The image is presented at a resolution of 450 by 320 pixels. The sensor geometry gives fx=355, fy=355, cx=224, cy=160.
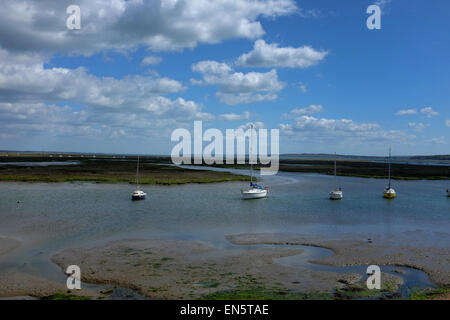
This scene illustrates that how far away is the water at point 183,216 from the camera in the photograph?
27141mm

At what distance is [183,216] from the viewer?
119ft

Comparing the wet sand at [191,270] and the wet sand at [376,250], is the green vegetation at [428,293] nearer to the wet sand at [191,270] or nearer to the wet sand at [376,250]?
the wet sand at [191,270]

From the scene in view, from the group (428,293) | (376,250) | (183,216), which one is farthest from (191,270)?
(183,216)

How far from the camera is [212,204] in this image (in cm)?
4431

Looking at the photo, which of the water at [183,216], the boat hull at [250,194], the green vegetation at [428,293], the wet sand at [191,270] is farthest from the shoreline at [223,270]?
the boat hull at [250,194]

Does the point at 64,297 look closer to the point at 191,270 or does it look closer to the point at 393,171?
the point at 191,270

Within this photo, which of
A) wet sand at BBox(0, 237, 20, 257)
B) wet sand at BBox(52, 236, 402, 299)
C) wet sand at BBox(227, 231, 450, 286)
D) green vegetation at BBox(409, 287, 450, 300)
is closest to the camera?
green vegetation at BBox(409, 287, 450, 300)

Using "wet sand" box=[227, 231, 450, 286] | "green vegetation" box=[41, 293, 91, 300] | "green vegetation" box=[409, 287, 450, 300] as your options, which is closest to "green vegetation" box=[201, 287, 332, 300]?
"green vegetation" box=[409, 287, 450, 300]

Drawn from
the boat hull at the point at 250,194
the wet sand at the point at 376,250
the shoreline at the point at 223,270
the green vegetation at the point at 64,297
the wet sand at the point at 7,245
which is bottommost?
the wet sand at the point at 376,250

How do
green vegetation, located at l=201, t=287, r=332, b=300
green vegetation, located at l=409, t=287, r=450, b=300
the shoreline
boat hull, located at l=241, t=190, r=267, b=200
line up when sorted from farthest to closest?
boat hull, located at l=241, t=190, r=267, b=200, the shoreline, green vegetation, located at l=409, t=287, r=450, b=300, green vegetation, located at l=201, t=287, r=332, b=300

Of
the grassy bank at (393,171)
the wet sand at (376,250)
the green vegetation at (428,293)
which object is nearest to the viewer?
the green vegetation at (428,293)

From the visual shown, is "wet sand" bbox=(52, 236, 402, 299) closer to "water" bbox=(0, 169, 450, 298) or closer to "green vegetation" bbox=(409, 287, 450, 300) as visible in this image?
"green vegetation" bbox=(409, 287, 450, 300)

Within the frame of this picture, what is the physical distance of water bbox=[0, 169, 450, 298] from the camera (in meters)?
27.1
